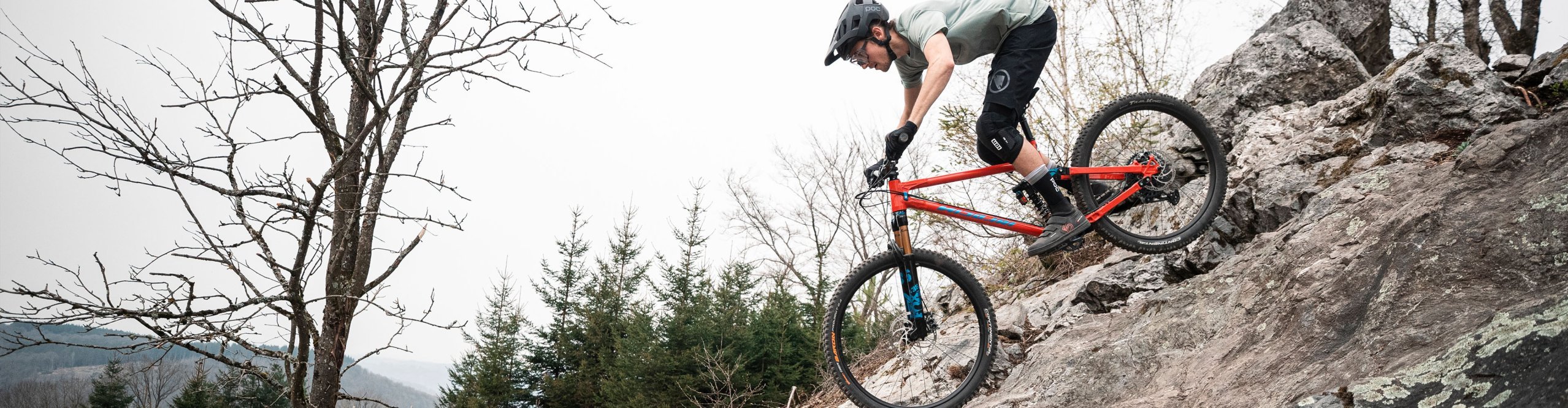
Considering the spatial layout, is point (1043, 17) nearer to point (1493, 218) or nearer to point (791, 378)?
point (1493, 218)

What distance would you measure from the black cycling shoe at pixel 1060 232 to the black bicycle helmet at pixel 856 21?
135 centimetres

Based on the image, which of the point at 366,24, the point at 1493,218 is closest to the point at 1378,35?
the point at 1493,218

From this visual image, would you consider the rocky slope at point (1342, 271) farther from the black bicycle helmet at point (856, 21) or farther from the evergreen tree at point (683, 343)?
the evergreen tree at point (683, 343)

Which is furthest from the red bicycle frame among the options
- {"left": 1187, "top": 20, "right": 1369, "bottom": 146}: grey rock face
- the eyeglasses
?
{"left": 1187, "top": 20, "right": 1369, "bottom": 146}: grey rock face

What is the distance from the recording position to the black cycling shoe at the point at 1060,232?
154 inches

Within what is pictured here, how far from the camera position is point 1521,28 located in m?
9.85

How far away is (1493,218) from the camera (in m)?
2.66

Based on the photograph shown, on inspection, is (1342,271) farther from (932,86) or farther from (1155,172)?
(932,86)

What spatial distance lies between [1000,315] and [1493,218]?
3.21 meters

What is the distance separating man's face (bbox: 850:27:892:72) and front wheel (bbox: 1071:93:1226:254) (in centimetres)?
124

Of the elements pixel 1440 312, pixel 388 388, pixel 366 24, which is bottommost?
pixel 1440 312

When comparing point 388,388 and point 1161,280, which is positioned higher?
point 388,388

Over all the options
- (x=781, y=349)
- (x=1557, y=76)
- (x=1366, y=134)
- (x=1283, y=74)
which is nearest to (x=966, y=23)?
(x=1366, y=134)

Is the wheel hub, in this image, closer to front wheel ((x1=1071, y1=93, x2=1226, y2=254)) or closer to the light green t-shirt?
front wheel ((x1=1071, y1=93, x2=1226, y2=254))
